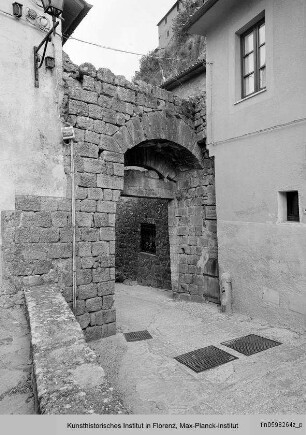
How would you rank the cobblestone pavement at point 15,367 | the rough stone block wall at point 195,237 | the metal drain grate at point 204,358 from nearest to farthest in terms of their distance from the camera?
the cobblestone pavement at point 15,367 < the metal drain grate at point 204,358 < the rough stone block wall at point 195,237

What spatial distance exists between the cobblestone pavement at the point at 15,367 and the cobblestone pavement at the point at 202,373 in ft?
3.73

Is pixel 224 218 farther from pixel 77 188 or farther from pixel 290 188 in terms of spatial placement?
pixel 77 188

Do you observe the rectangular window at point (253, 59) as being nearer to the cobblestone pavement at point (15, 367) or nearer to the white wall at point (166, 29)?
the cobblestone pavement at point (15, 367)

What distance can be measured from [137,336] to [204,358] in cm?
142

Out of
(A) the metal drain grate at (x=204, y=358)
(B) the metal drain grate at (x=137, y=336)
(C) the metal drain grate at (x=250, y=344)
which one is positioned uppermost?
(C) the metal drain grate at (x=250, y=344)

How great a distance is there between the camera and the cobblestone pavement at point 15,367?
221cm

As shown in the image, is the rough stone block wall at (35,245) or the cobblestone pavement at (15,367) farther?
the rough stone block wall at (35,245)

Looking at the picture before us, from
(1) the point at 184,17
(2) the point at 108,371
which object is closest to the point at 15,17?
(2) the point at 108,371

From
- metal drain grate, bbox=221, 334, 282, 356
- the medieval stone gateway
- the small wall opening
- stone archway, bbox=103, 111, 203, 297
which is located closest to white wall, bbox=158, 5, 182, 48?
stone archway, bbox=103, 111, 203, 297

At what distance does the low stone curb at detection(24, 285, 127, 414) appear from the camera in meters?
1.79

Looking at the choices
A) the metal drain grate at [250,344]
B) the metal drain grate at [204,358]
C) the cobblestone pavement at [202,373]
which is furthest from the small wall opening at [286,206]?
the metal drain grate at [204,358]

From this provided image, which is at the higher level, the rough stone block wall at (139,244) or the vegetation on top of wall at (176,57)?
the vegetation on top of wall at (176,57)

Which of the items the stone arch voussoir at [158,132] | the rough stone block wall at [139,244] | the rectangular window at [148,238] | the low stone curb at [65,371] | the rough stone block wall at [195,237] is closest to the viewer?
the low stone curb at [65,371]

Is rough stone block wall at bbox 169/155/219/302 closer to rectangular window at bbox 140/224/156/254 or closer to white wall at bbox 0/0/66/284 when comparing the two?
rectangular window at bbox 140/224/156/254
